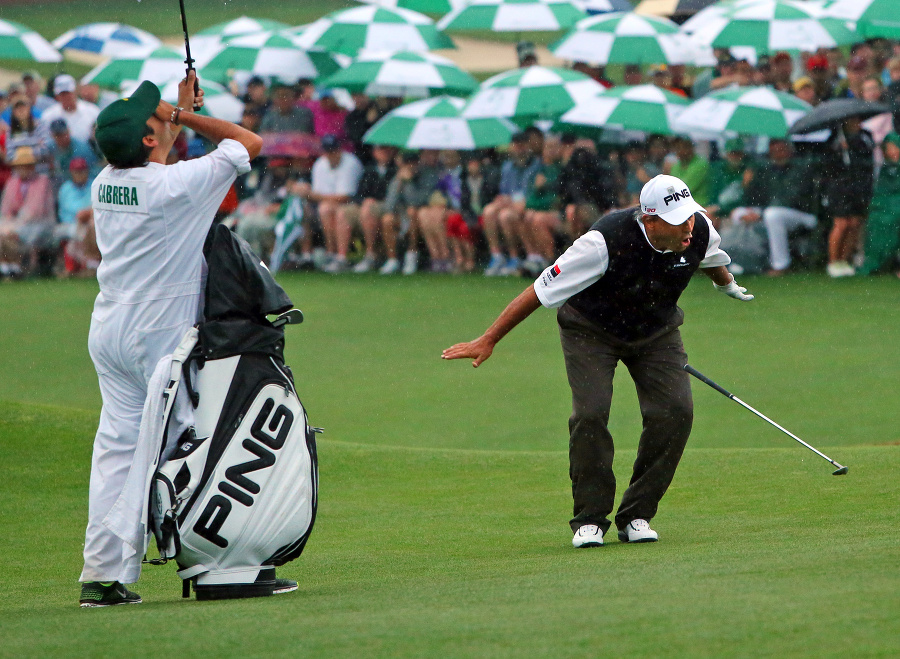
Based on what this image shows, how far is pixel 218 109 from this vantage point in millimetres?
20062

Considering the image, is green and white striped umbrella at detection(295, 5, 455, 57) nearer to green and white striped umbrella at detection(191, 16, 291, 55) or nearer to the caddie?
green and white striped umbrella at detection(191, 16, 291, 55)

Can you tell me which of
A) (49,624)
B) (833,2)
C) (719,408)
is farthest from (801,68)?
(49,624)

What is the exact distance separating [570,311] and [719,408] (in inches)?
184

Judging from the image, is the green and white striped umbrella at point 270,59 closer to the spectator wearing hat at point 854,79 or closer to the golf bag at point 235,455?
the spectator wearing hat at point 854,79

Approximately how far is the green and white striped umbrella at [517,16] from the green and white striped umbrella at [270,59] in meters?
2.05

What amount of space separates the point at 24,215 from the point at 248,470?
588 inches

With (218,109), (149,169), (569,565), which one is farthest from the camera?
(218,109)

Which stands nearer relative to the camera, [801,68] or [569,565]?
[569,565]

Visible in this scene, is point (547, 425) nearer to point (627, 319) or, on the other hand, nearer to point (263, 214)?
point (627, 319)

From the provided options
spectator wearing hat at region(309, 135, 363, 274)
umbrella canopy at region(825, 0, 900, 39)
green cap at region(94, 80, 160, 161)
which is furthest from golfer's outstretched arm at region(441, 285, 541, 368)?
spectator wearing hat at region(309, 135, 363, 274)

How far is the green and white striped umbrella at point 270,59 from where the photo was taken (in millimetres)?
20672

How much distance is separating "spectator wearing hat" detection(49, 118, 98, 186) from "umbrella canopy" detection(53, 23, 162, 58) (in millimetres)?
7529

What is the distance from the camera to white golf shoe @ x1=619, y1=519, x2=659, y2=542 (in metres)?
6.22

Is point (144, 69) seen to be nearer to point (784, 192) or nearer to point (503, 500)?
point (784, 192)
